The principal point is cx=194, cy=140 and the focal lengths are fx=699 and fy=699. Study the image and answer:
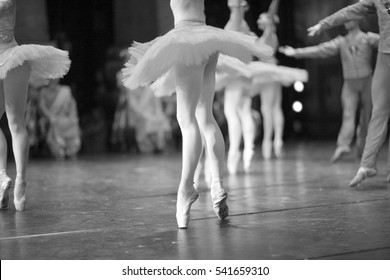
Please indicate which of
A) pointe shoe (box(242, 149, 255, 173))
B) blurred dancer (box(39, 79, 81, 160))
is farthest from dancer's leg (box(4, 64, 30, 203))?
blurred dancer (box(39, 79, 81, 160))

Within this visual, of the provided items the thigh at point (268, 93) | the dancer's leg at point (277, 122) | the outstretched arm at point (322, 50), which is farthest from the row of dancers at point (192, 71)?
the dancer's leg at point (277, 122)

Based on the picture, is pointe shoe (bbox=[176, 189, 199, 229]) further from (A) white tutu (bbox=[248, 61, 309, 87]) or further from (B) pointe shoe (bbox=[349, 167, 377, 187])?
(A) white tutu (bbox=[248, 61, 309, 87])

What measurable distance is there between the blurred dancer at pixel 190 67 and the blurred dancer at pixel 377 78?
1719 mm

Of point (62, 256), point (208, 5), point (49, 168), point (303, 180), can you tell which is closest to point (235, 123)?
point (303, 180)

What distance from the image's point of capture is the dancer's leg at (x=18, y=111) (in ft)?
15.6

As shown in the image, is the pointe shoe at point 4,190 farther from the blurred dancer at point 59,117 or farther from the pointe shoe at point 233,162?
the blurred dancer at point 59,117

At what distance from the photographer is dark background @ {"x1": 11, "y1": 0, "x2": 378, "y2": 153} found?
1231 cm

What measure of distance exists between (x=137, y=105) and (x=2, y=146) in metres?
6.77

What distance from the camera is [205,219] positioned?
4273mm

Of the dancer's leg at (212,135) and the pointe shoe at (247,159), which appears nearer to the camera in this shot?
the dancer's leg at (212,135)

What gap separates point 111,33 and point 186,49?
9404mm

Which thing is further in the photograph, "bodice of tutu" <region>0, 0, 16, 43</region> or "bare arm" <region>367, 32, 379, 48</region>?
"bare arm" <region>367, 32, 379, 48</region>

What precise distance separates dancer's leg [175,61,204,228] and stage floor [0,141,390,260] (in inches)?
6.0

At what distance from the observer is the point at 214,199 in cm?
416
